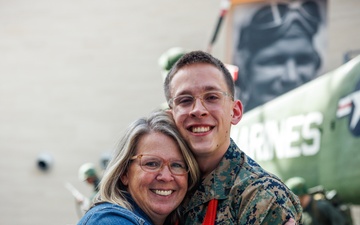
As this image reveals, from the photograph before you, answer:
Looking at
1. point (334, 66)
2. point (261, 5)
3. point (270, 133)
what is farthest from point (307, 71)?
point (270, 133)

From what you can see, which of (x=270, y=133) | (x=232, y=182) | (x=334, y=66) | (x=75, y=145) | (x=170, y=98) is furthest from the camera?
(x=75, y=145)

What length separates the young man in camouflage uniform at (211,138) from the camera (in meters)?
3.07

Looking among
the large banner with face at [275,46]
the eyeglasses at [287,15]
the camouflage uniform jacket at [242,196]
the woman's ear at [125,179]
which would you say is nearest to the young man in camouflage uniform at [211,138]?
the camouflage uniform jacket at [242,196]

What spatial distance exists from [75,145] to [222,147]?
15.4 meters

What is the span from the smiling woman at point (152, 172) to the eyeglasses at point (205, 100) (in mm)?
130

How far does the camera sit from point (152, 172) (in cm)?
323

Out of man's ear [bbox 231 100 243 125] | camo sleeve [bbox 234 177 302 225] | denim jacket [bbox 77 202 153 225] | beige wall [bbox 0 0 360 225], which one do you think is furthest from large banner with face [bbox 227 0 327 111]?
denim jacket [bbox 77 202 153 225]

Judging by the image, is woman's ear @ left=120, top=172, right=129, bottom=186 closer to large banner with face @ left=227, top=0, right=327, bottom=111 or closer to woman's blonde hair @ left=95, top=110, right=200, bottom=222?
woman's blonde hair @ left=95, top=110, right=200, bottom=222

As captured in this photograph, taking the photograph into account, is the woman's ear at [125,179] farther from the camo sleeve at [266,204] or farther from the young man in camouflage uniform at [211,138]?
the camo sleeve at [266,204]

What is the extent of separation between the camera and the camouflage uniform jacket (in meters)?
2.92

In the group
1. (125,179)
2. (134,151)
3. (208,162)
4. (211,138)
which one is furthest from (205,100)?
(125,179)

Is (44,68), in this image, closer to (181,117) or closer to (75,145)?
(75,145)

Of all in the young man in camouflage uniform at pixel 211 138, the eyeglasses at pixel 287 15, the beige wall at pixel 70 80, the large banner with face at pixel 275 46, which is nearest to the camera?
the young man in camouflage uniform at pixel 211 138

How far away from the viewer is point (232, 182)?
3146 mm
